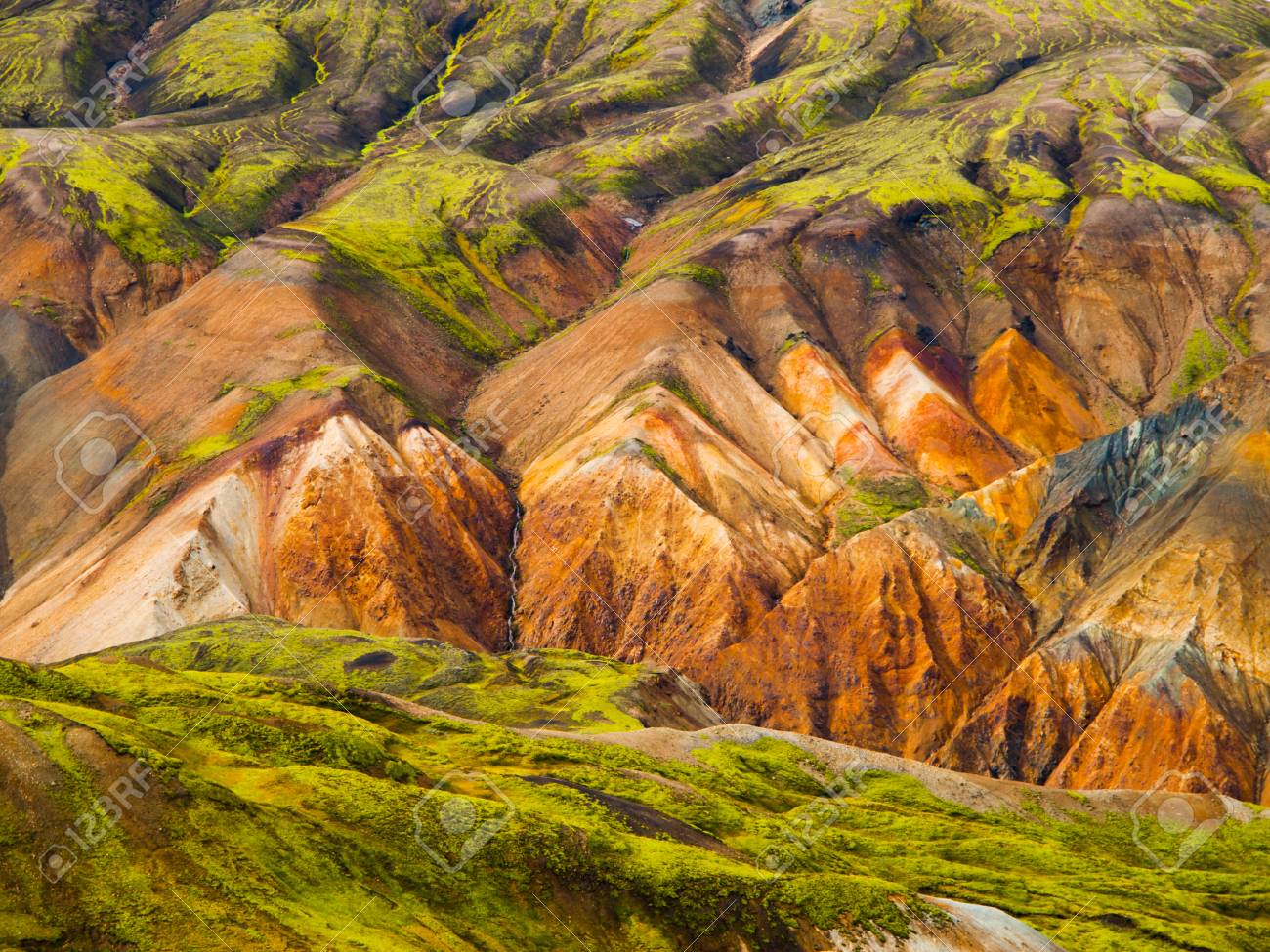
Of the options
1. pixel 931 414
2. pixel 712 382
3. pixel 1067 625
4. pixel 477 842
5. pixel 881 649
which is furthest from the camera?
pixel 712 382

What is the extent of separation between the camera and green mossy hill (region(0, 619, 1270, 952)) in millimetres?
27500

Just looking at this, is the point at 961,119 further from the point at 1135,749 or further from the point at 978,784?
the point at 978,784

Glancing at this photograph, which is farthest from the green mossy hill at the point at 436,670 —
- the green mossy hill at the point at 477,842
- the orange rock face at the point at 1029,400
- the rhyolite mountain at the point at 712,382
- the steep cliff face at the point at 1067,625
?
the orange rock face at the point at 1029,400

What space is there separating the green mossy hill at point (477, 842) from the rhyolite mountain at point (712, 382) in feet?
86.9

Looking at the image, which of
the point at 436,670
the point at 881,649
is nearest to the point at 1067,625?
the point at 881,649

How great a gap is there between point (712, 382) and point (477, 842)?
258 ft

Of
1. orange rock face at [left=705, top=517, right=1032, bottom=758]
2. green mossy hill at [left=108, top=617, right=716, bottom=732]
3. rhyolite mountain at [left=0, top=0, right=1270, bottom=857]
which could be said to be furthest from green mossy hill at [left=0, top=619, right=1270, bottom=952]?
rhyolite mountain at [left=0, top=0, right=1270, bottom=857]

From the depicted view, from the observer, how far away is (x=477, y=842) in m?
34.3

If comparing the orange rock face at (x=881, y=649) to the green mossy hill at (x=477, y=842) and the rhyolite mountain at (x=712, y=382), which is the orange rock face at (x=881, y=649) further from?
the green mossy hill at (x=477, y=842)

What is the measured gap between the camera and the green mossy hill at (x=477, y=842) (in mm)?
27500

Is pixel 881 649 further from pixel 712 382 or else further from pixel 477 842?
pixel 477 842

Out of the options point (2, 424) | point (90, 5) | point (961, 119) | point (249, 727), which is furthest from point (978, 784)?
point (90, 5)

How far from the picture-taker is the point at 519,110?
177750 mm

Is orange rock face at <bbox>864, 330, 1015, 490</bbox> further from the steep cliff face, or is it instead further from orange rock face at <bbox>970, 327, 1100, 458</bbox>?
the steep cliff face
